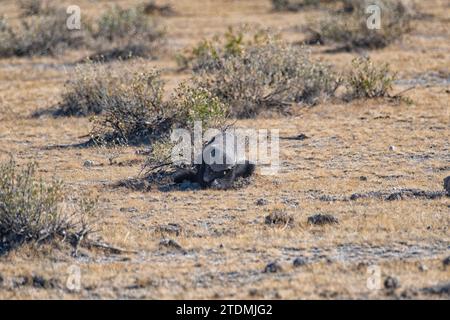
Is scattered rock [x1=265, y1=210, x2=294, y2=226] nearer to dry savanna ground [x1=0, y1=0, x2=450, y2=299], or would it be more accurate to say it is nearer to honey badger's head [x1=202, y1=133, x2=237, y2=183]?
dry savanna ground [x1=0, y1=0, x2=450, y2=299]

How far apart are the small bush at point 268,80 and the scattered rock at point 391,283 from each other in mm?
7036

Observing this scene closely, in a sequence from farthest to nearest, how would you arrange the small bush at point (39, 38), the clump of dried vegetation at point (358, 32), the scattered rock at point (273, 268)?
the clump of dried vegetation at point (358, 32) → the small bush at point (39, 38) → the scattered rock at point (273, 268)

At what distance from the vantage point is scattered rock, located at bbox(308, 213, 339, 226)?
8266 mm

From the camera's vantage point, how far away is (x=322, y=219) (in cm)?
829

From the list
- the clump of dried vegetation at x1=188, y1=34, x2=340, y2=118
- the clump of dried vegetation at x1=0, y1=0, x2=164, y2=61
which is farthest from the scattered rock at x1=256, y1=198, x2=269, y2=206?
the clump of dried vegetation at x1=0, y1=0, x2=164, y2=61

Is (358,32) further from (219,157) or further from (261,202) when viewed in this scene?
(261,202)

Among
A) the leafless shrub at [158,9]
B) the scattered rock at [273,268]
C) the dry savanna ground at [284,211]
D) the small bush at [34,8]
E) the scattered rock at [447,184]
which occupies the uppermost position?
the small bush at [34,8]

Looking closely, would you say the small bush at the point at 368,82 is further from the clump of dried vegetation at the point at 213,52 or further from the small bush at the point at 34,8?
the small bush at the point at 34,8

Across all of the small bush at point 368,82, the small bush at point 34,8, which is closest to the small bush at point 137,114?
the small bush at point 368,82

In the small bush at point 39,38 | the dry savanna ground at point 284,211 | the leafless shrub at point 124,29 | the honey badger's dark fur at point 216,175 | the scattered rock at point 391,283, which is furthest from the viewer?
the leafless shrub at point 124,29

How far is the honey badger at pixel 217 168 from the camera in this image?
9.52m

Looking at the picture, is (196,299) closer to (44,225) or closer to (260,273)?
(260,273)

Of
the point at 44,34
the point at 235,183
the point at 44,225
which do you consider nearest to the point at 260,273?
the point at 44,225

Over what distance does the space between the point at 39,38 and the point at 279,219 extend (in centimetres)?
1280
